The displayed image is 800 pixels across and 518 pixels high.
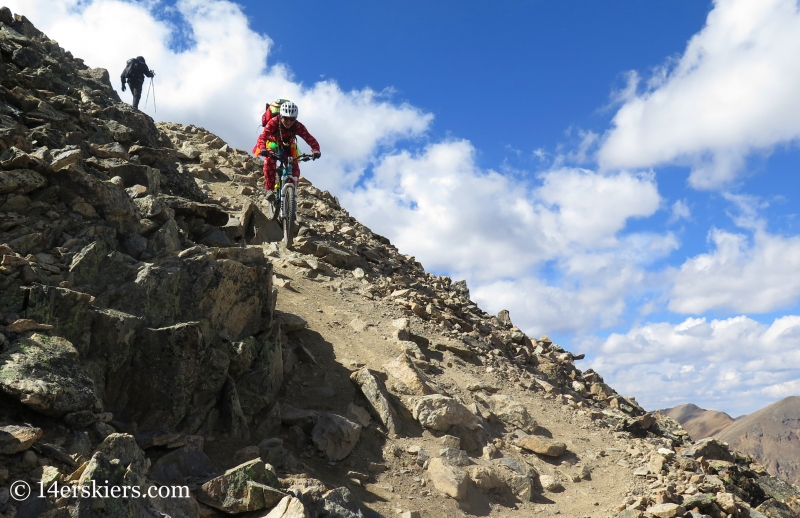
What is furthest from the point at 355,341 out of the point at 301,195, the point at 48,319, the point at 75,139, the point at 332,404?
the point at 301,195

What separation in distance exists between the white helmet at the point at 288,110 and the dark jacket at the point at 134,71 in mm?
13689

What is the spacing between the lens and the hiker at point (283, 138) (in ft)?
44.7

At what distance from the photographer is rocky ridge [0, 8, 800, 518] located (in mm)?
5176

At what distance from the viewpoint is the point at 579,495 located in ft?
27.8

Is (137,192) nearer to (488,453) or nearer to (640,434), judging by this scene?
(488,453)

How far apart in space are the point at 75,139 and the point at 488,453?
9.81m

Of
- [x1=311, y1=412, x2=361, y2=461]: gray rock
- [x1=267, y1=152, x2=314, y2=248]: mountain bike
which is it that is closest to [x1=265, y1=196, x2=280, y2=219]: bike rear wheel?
[x1=267, y1=152, x2=314, y2=248]: mountain bike

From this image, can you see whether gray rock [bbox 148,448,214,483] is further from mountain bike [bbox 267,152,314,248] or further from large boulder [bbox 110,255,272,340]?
mountain bike [bbox 267,152,314,248]

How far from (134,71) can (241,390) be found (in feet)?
67.8

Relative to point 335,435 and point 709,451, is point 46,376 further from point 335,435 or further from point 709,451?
point 709,451

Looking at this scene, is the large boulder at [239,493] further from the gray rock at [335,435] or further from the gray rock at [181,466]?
the gray rock at [335,435]

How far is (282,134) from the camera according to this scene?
13859 millimetres

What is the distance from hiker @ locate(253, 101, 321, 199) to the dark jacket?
43.7ft

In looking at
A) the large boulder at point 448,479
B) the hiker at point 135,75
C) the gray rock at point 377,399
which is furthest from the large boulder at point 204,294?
the hiker at point 135,75
